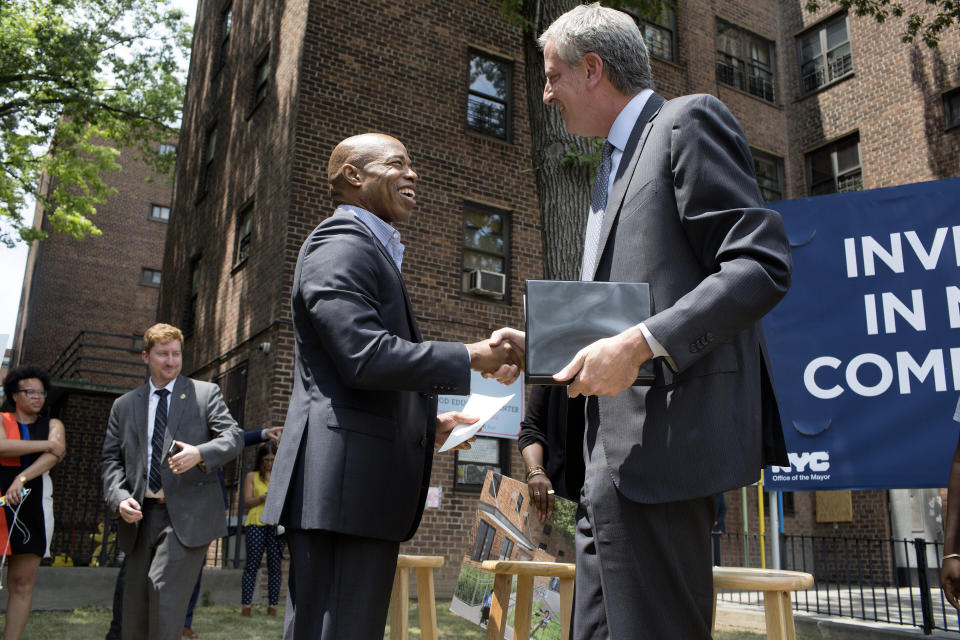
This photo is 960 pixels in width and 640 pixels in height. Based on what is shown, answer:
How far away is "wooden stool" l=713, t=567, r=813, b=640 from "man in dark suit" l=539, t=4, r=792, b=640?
1096mm

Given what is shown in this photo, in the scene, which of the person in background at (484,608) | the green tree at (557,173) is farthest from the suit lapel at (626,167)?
the green tree at (557,173)

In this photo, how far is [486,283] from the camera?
14070mm

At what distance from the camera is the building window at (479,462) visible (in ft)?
43.4

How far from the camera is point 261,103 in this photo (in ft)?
48.6

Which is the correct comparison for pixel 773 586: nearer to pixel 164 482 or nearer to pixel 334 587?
pixel 334 587

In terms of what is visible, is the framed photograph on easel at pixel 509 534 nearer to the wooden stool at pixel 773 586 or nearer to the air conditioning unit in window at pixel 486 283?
the wooden stool at pixel 773 586

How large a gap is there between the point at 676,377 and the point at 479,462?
39.4ft

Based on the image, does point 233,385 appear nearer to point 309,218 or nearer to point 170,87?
point 309,218

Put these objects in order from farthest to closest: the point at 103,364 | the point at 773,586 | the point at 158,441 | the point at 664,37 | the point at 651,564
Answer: the point at 103,364
the point at 664,37
the point at 158,441
the point at 773,586
the point at 651,564

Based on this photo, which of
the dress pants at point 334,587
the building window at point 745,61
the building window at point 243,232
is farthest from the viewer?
the building window at point 745,61

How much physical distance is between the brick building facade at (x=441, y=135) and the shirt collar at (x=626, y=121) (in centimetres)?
1070

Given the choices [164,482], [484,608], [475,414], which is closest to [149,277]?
[164,482]

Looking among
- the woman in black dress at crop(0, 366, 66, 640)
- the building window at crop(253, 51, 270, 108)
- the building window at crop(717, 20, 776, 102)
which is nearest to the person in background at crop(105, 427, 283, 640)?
the woman in black dress at crop(0, 366, 66, 640)

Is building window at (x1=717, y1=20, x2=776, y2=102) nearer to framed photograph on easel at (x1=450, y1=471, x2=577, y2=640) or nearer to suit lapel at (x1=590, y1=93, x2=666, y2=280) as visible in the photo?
framed photograph on easel at (x1=450, y1=471, x2=577, y2=640)
